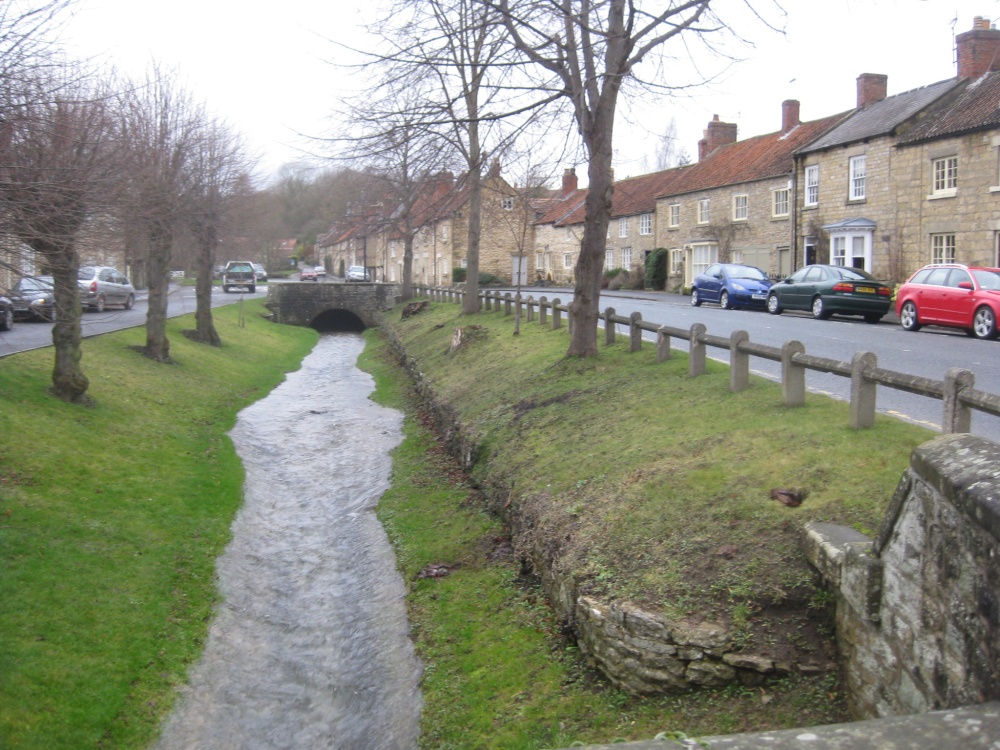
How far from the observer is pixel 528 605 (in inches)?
333

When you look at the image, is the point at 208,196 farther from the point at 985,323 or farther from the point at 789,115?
the point at 789,115

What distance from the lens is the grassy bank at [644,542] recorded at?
602cm

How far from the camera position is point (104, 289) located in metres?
33.3

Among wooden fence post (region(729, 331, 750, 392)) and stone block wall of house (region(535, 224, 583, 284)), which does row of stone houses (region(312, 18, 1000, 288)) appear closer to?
stone block wall of house (region(535, 224, 583, 284))

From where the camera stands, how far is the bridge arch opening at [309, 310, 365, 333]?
53.7 metres

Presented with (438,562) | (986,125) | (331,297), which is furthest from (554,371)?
(331,297)

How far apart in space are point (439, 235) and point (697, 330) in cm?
5536

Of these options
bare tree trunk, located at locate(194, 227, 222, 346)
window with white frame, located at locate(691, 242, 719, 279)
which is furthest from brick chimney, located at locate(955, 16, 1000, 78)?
bare tree trunk, located at locate(194, 227, 222, 346)

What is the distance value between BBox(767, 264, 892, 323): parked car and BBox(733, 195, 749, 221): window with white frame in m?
15.1

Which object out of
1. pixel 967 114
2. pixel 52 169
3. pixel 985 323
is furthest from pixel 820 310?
pixel 52 169

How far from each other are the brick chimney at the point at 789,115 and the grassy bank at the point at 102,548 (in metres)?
32.7

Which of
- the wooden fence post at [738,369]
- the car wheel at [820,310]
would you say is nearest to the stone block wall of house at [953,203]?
the car wheel at [820,310]

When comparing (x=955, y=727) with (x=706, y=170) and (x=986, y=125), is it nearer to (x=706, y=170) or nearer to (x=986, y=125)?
(x=986, y=125)

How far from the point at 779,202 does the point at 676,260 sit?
8.97 metres
